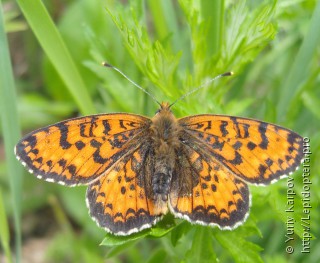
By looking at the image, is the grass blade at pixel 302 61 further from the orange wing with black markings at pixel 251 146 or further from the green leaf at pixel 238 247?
the green leaf at pixel 238 247

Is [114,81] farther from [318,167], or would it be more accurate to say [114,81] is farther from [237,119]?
[318,167]

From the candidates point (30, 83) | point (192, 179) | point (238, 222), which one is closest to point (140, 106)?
point (192, 179)

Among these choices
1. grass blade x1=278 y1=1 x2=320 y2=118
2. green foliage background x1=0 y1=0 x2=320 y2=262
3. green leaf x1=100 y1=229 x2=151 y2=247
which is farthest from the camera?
grass blade x1=278 y1=1 x2=320 y2=118

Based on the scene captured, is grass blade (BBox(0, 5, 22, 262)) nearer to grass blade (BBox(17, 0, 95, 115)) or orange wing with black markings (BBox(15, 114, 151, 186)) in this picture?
grass blade (BBox(17, 0, 95, 115))

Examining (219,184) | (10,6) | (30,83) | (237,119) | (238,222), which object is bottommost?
(238,222)

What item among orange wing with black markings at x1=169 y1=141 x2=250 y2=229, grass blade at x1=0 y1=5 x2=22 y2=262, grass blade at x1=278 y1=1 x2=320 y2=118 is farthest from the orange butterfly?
grass blade at x1=278 y1=1 x2=320 y2=118

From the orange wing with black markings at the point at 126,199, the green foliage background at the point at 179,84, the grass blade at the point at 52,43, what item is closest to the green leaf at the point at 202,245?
the green foliage background at the point at 179,84
